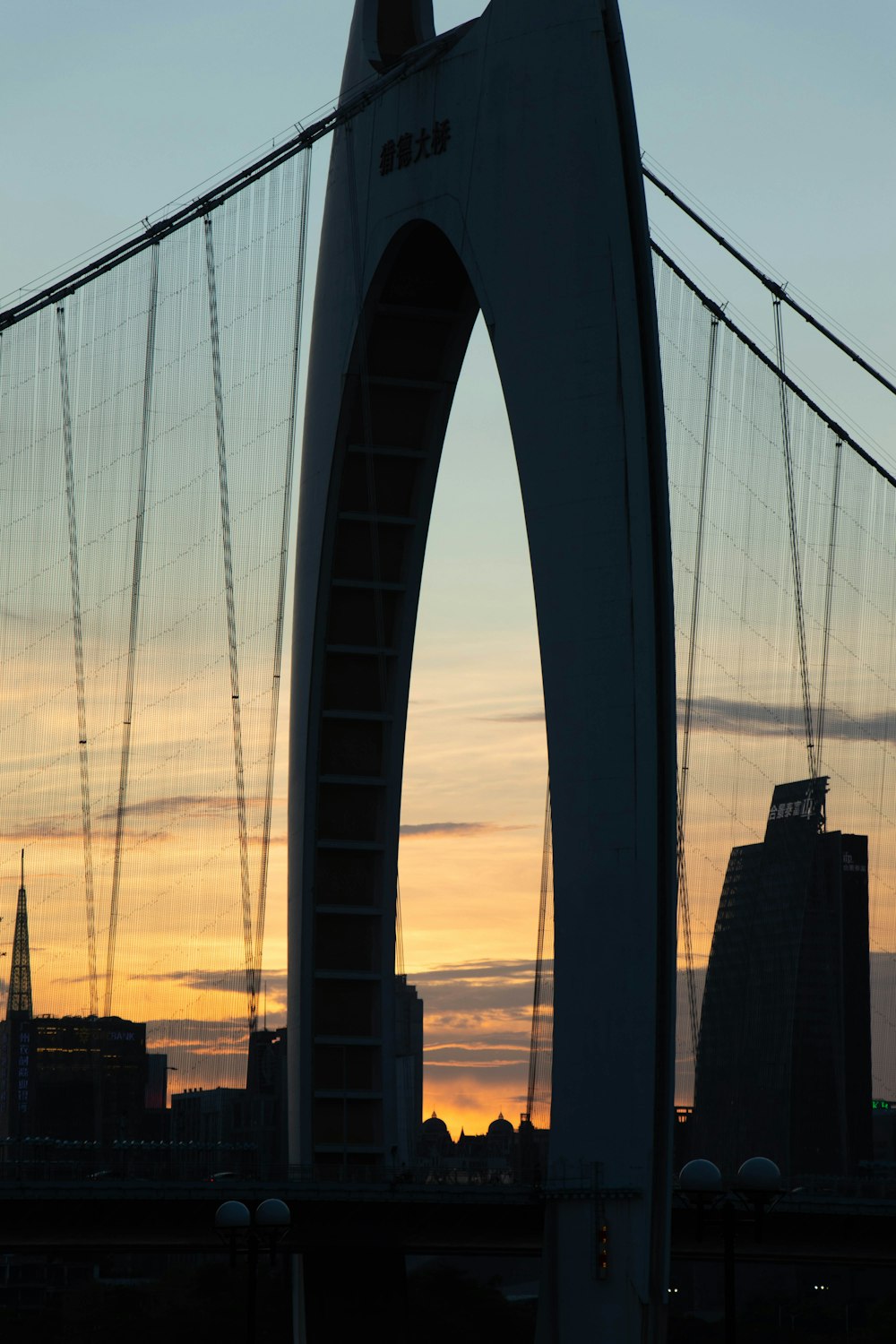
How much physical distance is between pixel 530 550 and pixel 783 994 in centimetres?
1195

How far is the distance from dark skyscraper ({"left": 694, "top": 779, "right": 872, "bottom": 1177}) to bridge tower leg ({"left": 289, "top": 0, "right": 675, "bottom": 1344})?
5.98 m

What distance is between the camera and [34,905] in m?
34.2

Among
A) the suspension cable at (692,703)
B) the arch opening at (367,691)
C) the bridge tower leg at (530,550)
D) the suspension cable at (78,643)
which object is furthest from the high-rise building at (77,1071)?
the suspension cable at (692,703)

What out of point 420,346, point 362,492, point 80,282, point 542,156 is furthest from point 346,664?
point 542,156

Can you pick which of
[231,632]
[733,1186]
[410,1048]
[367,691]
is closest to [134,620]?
[231,632]

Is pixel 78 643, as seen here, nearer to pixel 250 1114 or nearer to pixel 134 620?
pixel 134 620

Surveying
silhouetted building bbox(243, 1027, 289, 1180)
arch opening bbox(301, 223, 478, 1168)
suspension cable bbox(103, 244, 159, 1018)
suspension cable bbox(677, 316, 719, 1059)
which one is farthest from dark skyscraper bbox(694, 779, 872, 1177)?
suspension cable bbox(103, 244, 159, 1018)

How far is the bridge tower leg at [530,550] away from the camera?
98.1 ft

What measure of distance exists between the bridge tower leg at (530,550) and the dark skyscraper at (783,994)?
598cm

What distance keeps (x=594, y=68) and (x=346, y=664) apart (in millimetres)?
11902

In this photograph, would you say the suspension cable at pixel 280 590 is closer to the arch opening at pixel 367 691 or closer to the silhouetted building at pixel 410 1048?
the arch opening at pixel 367 691

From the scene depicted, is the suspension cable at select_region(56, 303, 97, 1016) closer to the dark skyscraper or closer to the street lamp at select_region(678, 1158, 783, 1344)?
the dark skyscraper

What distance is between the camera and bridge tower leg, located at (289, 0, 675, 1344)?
29891 millimetres

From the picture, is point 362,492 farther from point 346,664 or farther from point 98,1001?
point 98,1001
